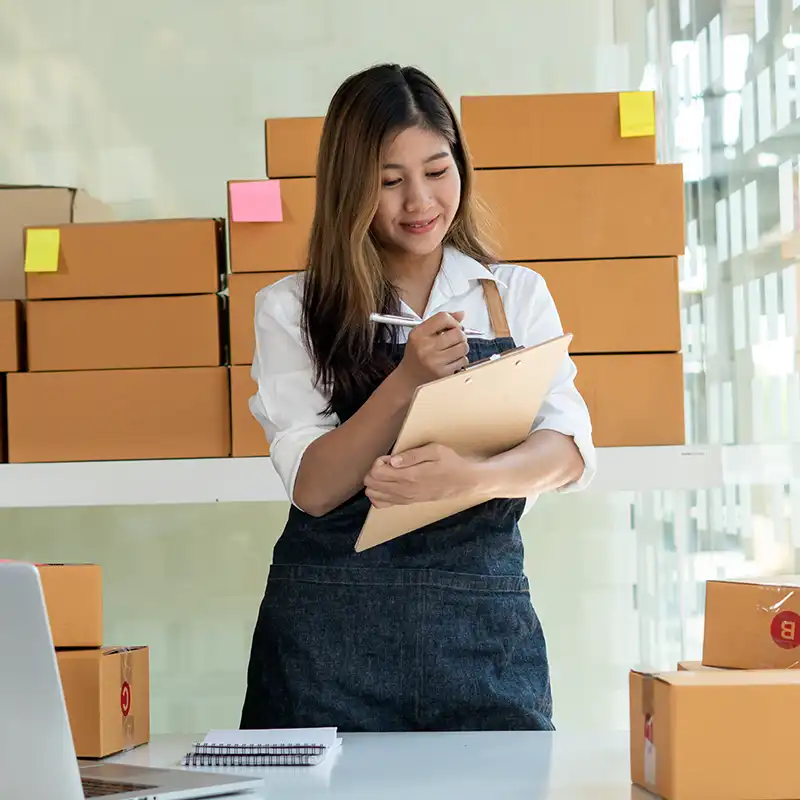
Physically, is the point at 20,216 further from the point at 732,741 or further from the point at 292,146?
the point at 732,741

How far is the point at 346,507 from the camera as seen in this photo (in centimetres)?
152

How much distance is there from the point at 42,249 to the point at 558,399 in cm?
119

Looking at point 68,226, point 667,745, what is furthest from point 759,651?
point 68,226

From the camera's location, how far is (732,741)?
89cm

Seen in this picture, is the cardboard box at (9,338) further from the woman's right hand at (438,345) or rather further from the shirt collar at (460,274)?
the woman's right hand at (438,345)

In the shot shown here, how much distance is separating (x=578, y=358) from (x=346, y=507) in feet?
2.64

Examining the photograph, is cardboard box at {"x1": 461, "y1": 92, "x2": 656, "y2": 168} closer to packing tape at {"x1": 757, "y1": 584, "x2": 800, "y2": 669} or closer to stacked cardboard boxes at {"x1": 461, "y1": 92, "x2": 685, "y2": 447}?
stacked cardboard boxes at {"x1": 461, "y1": 92, "x2": 685, "y2": 447}

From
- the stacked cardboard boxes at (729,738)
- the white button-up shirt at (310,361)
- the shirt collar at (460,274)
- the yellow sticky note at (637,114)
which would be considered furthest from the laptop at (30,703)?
the yellow sticky note at (637,114)

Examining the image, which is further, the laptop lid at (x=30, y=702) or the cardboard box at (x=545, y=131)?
the cardboard box at (x=545, y=131)

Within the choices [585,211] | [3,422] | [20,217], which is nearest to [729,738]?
[585,211]

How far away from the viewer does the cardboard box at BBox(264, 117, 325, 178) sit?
7.27ft

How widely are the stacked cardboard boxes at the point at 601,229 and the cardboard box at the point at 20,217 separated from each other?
0.88 metres

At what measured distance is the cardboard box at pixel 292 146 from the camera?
222cm

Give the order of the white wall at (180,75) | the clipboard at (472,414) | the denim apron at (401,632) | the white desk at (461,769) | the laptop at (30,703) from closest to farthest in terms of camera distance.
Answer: the laptop at (30,703)
the white desk at (461,769)
the clipboard at (472,414)
the denim apron at (401,632)
the white wall at (180,75)
